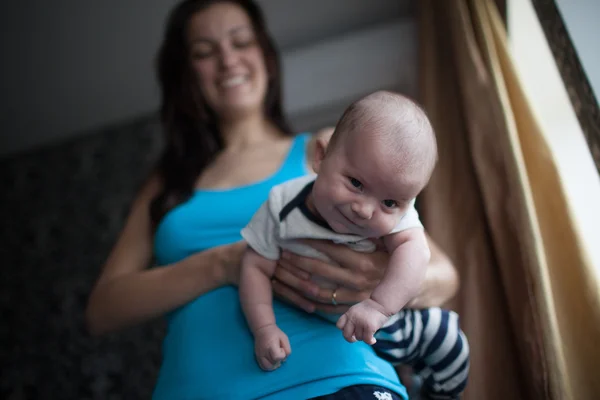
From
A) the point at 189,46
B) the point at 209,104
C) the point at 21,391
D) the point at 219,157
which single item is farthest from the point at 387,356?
the point at 21,391

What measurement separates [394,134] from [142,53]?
1.68 metres

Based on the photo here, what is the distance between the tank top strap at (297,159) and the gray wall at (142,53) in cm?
77

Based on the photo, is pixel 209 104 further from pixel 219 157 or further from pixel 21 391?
pixel 21 391

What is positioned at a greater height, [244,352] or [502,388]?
[244,352]

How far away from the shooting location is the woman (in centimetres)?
95

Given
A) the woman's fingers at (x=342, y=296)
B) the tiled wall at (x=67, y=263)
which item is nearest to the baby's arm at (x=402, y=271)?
the woman's fingers at (x=342, y=296)

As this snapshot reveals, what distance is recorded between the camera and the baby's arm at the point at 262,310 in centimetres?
89

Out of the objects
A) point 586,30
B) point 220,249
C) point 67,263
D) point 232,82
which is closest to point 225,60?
point 232,82

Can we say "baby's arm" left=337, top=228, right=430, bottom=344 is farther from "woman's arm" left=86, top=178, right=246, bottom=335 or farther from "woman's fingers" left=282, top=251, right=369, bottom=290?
"woman's arm" left=86, top=178, right=246, bottom=335

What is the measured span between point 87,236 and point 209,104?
40.0 inches

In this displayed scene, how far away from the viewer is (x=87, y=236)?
2260mm

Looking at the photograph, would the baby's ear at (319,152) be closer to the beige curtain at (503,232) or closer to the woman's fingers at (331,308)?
the woman's fingers at (331,308)

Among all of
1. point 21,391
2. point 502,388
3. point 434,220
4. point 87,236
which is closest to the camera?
point 502,388

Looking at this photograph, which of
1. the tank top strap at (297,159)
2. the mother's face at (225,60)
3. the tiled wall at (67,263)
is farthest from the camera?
the tiled wall at (67,263)
